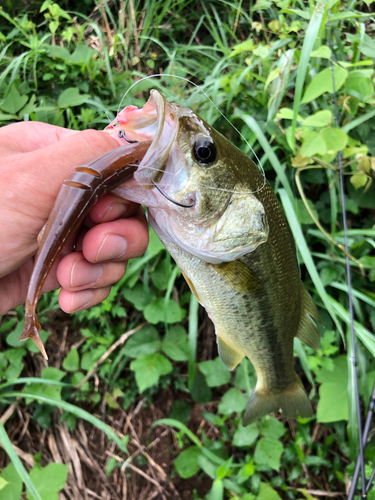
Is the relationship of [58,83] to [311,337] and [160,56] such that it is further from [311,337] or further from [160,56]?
[311,337]

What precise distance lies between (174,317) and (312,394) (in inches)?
39.1

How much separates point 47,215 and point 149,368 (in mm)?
1142

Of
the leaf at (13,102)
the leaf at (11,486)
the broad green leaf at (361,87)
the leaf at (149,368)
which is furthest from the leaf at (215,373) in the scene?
the leaf at (13,102)

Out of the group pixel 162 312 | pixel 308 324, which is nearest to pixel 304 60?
pixel 308 324

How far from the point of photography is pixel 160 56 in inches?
104

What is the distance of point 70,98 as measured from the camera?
2.02 metres

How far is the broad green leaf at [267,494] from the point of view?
157 cm

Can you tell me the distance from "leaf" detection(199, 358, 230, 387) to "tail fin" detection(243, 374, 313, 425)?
29 cm

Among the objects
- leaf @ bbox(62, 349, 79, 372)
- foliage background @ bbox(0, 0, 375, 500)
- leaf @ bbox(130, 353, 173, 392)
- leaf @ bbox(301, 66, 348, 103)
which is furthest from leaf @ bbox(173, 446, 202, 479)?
leaf @ bbox(301, 66, 348, 103)

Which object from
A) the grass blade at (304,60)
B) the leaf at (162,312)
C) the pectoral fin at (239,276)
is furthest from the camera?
the leaf at (162,312)

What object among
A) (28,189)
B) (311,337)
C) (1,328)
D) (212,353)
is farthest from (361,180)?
(1,328)

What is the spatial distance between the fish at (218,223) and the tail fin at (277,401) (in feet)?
0.98

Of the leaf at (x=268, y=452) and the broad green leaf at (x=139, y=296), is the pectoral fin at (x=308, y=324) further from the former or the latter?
the broad green leaf at (x=139, y=296)

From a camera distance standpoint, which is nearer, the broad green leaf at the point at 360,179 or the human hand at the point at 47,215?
the human hand at the point at 47,215
